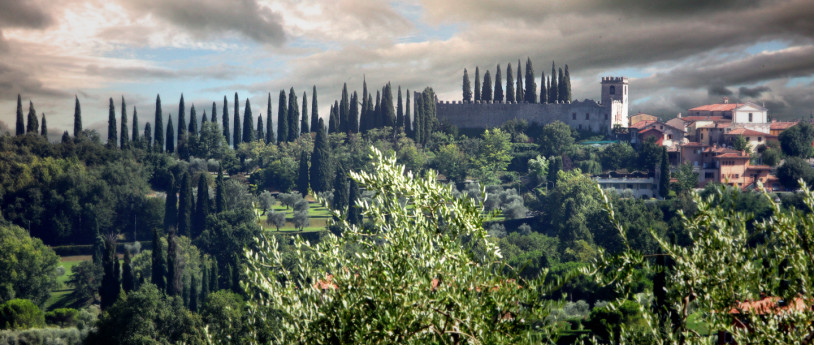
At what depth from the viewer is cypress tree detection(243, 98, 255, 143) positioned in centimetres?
8100

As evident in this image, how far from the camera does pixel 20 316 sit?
47000 mm

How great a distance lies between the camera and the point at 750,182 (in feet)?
234

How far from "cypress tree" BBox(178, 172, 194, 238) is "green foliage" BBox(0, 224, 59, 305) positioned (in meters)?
9.99

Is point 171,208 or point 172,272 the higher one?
point 171,208

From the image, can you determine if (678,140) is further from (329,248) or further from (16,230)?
(329,248)

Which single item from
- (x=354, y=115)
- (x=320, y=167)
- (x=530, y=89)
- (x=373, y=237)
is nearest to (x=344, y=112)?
(x=354, y=115)

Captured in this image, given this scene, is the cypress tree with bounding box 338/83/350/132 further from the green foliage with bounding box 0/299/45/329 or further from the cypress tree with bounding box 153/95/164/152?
the green foliage with bounding box 0/299/45/329

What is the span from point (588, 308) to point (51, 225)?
1915 inches

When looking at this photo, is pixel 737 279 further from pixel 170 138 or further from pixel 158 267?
pixel 170 138

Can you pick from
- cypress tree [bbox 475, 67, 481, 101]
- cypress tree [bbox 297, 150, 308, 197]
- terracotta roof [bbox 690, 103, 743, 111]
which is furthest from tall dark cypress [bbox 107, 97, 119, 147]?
terracotta roof [bbox 690, 103, 743, 111]

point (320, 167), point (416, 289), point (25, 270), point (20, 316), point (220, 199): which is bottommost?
point (20, 316)

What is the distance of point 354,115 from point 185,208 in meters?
23.2

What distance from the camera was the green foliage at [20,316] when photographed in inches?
1848

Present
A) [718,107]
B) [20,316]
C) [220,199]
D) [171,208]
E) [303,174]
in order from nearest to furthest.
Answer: [20,316] < [220,199] < [171,208] < [303,174] < [718,107]
